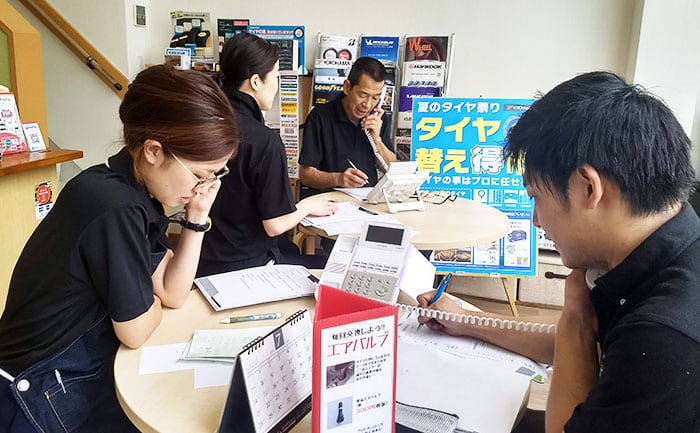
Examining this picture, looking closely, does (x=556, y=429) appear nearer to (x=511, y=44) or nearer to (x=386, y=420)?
(x=386, y=420)

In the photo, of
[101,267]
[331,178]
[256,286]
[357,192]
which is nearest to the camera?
[101,267]

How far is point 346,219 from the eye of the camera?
7.06 feet

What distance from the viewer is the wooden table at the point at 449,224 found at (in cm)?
198

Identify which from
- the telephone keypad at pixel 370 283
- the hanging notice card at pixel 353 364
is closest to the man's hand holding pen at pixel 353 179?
the telephone keypad at pixel 370 283

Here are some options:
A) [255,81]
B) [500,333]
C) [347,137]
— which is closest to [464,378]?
[500,333]

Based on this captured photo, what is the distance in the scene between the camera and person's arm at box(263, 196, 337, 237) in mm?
1952

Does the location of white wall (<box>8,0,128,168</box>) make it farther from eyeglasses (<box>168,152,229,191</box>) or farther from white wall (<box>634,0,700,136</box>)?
white wall (<box>634,0,700,136</box>)

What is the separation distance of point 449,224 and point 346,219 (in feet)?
1.37

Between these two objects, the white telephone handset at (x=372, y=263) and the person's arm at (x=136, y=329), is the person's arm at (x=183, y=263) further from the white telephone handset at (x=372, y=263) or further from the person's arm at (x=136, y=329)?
the white telephone handset at (x=372, y=263)

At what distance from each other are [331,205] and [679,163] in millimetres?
1564

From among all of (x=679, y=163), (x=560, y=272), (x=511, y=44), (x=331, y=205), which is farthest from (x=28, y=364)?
(x=511, y=44)

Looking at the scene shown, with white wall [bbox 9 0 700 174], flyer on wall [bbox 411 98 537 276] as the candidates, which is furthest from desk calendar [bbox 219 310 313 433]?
white wall [bbox 9 0 700 174]

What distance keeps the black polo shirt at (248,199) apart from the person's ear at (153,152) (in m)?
0.68

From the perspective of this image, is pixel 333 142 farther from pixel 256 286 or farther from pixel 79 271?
pixel 79 271
